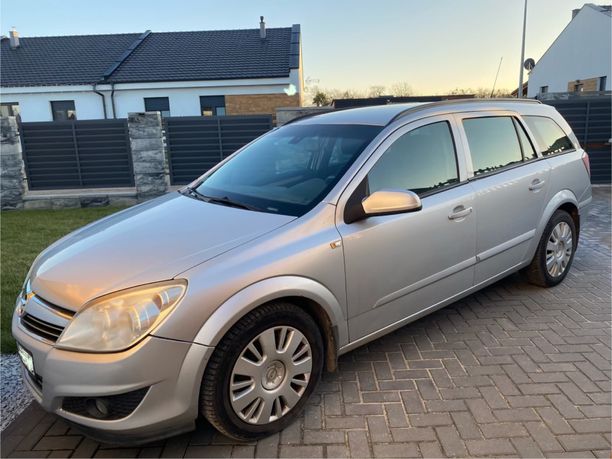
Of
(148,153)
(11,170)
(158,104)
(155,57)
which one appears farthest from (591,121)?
(155,57)

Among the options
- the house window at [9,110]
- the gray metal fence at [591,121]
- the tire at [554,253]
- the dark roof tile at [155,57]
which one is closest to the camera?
the tire at [554,253]

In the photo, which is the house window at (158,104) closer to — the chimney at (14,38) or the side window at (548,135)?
the chimney at (14,38)

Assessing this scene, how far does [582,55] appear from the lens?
78.3ft

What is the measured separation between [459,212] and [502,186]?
0.64 metres

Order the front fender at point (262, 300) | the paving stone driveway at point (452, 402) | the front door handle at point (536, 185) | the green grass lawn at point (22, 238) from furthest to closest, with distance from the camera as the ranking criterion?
1. the green grass lawn at point (22, 238)
2. the front door handle at point (536, 185)
3. the paving stone driveway at point (452, 402)
4. the front fender at point (262, 300)

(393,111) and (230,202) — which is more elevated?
(393,111)

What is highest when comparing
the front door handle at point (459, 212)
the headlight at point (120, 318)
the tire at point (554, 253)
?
the front door handle at point (459, 212)

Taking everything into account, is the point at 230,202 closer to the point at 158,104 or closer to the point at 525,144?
the point at 525,144

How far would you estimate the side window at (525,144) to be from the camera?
4.13 metres

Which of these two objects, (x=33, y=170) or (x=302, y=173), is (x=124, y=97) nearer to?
(x=33, y=170)

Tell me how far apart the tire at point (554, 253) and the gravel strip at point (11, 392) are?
14.0 ft

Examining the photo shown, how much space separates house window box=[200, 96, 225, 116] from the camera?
70.9 feet

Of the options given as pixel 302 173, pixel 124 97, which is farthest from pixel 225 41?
pixel 302 173

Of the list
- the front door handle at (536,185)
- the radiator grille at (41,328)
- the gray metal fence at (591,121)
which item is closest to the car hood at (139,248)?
the radiator grille at (41,328)
